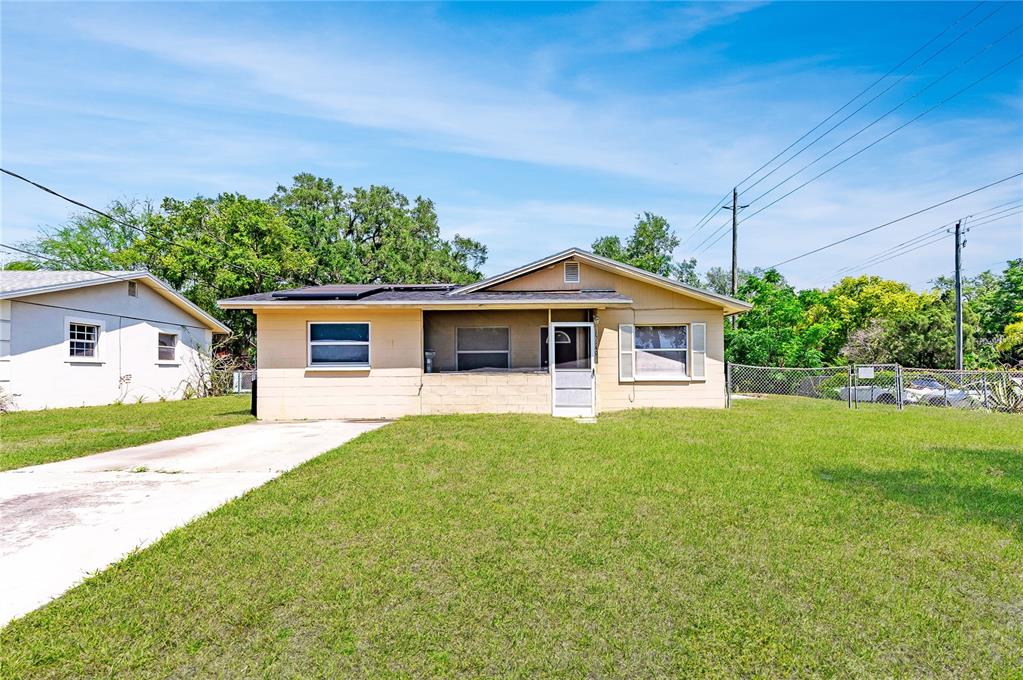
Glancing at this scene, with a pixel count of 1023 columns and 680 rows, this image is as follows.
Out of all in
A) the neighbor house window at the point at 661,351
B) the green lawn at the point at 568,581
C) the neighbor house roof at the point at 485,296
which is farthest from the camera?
the neighbor house window at the point at 661,351

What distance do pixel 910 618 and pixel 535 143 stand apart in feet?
52.4

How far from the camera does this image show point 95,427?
34.3ft

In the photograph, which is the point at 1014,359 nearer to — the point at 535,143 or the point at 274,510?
the point at 535,143

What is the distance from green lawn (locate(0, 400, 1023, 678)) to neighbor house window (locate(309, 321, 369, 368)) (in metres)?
5.73

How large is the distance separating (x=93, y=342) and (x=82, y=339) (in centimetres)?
36

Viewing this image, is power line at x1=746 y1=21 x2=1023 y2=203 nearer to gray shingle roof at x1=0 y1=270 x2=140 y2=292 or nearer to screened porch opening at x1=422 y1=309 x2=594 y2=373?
screened porch opening at x1=422 y1=309 x2=594 y2=373

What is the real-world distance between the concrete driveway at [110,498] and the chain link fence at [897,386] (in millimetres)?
10734

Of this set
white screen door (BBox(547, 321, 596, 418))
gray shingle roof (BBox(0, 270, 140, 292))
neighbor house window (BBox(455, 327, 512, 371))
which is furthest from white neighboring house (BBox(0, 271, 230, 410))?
white screen door (BBox(547, 321, 596, 418))

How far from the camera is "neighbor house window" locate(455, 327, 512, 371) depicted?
42.5 feet

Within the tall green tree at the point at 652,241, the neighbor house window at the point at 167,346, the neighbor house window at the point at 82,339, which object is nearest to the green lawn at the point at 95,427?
the neighbor house window at the point at 82,339

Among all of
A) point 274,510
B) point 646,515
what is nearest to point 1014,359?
point 646,515

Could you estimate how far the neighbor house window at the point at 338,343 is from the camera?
11625 mm

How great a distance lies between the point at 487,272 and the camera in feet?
136

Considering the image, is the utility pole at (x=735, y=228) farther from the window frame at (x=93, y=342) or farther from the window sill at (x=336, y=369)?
the window frame at (x=93, y=342)
